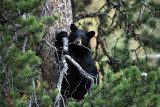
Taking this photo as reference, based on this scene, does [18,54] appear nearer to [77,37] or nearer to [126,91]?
[126,91]

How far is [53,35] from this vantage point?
4.30 metres

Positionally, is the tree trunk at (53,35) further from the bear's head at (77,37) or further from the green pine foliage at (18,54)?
the green pine foliage at (18,54)

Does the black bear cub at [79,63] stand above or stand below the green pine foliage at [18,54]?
below

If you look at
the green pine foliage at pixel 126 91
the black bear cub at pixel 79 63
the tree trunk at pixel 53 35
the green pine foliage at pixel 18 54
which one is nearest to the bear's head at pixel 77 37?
the black bear cub at pixel 79 63

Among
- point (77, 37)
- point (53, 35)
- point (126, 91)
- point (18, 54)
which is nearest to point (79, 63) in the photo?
point (77, 37)

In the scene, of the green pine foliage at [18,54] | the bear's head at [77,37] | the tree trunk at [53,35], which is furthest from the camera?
the bear's head at [77,37]

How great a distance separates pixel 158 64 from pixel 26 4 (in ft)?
9.03

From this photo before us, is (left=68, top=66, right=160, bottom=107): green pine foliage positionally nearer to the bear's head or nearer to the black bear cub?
the black bear cub

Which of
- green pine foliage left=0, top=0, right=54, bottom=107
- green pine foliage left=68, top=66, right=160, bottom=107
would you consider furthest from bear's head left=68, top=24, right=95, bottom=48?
green pine foliage left=68, top=66, right=160, bottom=107

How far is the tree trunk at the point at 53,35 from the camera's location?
Answer: 13.5ft

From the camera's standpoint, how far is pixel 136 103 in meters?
2.94

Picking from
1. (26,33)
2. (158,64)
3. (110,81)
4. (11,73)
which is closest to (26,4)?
(26,33)

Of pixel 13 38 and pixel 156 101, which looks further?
pixel 13 38

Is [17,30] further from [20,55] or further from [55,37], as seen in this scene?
[55,37]
